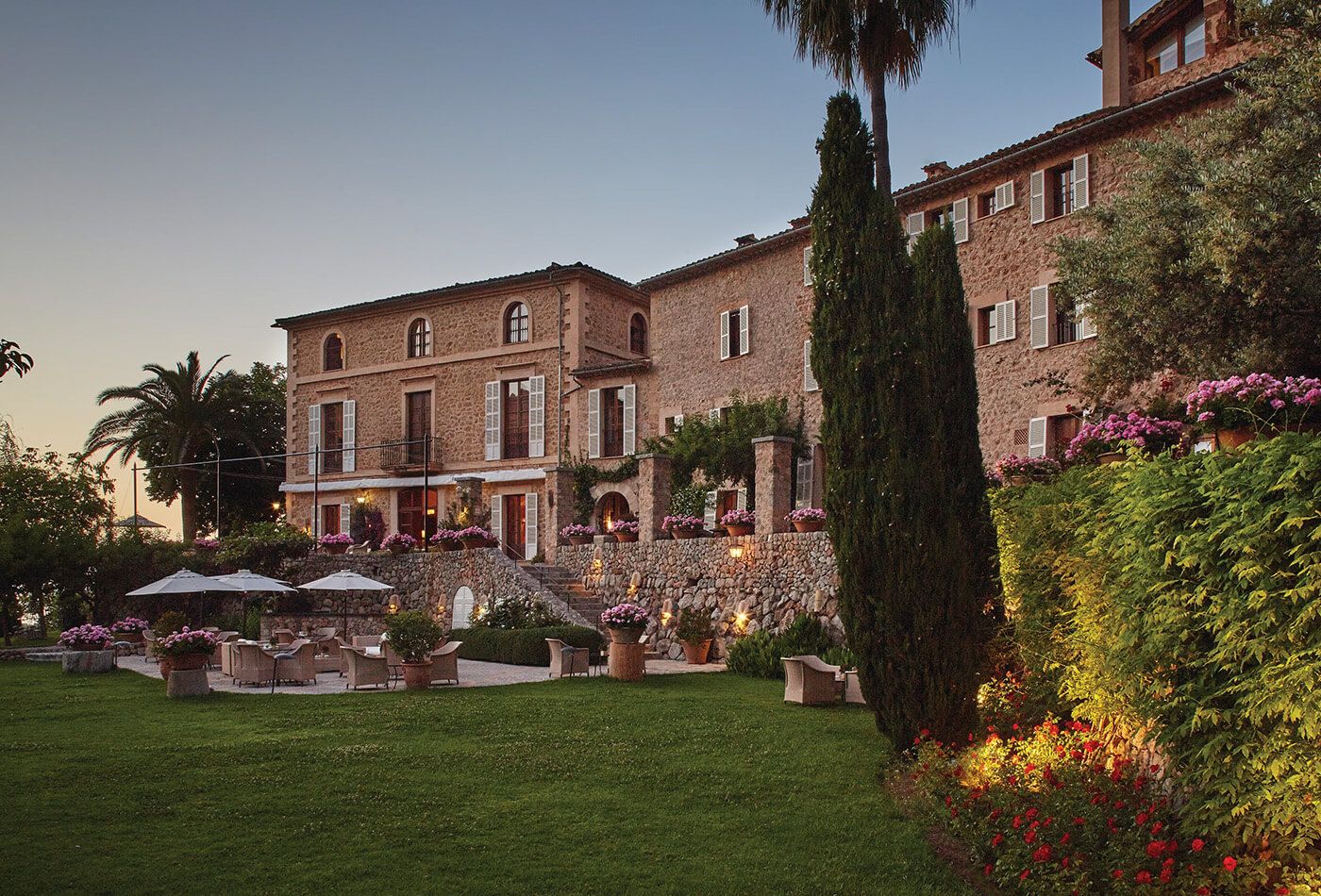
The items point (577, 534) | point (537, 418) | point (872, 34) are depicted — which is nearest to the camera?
point (872, 34)

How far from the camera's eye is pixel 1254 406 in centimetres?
741

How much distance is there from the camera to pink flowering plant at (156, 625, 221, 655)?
13.4 metres

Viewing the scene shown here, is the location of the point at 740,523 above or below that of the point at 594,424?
below

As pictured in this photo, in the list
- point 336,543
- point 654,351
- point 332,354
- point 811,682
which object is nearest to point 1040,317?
point 811,682

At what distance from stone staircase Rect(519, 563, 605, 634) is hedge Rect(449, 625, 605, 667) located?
5.43ft

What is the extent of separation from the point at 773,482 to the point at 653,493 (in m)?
3.40

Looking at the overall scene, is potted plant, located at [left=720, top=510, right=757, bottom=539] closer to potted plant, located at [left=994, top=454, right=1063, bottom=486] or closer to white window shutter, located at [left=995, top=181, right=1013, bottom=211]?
potted plant, located at [left=994, top=454, right=1063, bottom=486]

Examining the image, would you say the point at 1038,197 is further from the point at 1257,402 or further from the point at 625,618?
the point at 1257,402

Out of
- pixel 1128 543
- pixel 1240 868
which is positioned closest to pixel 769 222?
pixel 1128 543

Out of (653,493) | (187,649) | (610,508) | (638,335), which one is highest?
(638,335)

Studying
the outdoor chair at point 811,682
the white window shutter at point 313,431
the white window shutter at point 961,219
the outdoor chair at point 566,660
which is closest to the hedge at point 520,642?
the outdoor chair at point 566,660

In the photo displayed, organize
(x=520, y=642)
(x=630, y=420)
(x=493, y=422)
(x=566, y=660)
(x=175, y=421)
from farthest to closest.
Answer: (x=175, y=421) → (x=493, y=422) → (x=630, y=420) → (x=520, y=642) → (x=566, y=660)

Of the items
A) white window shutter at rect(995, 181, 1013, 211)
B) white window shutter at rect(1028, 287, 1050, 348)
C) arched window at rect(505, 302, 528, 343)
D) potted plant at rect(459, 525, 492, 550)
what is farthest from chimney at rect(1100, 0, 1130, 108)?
arched window at rect(505, 302, 528, 343)

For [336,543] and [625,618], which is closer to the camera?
[625,618]
